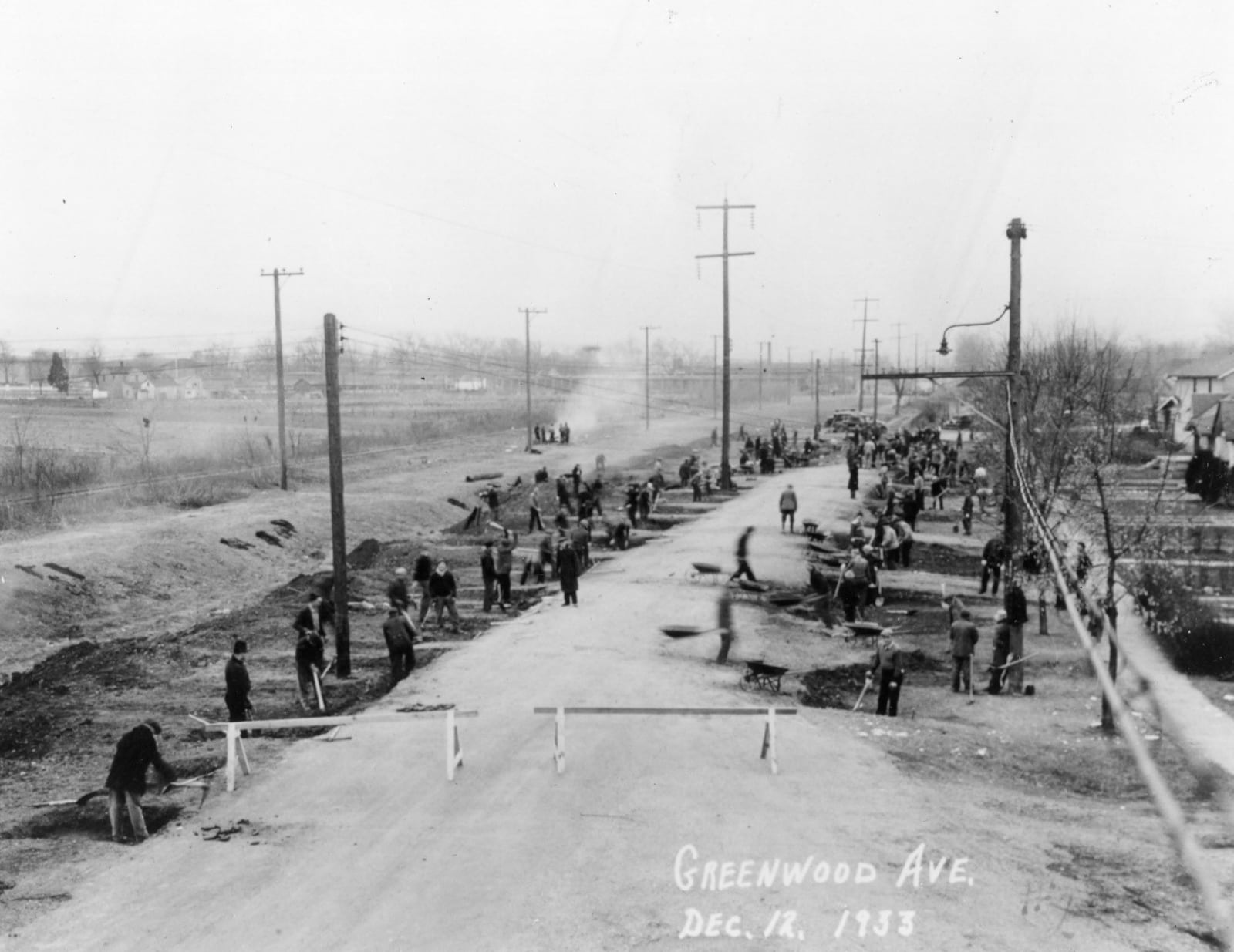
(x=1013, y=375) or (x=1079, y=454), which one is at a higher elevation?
(x=1013, y=375)

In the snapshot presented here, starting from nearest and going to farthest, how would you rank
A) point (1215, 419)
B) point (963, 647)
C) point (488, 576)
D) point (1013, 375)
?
point (963, 647), point (1013, 375), point (488, 576), point (1215, 419)

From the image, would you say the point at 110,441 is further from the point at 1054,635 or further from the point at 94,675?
the point at 1054,635

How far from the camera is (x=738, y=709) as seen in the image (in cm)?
1039

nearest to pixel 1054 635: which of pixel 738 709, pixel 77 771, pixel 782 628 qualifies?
pixel 782 628

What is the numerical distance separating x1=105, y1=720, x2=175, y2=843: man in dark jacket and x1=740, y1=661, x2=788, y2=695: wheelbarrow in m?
7.86

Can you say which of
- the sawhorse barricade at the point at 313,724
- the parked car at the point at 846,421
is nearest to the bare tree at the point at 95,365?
the parked car at the point at 846,421

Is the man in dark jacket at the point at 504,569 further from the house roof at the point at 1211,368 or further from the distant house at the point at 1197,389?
the house roof at the point at 1211,368

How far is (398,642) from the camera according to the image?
1471cm

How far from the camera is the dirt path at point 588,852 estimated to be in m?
7.64

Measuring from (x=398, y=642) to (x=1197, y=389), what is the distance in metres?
56.0

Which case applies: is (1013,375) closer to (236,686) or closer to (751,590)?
(751,590)

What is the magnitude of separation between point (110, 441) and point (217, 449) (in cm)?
889

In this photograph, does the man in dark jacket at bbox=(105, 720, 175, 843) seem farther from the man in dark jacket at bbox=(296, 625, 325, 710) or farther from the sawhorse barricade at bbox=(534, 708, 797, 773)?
the man in dark jacket at bbox=(296, 625, 325, 710)

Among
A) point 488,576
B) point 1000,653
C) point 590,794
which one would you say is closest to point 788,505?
point 488,576
